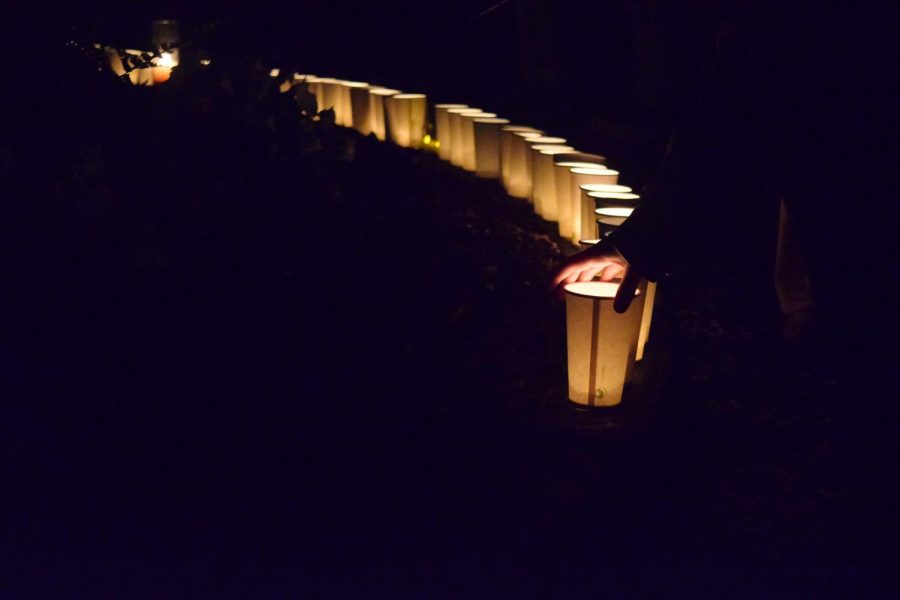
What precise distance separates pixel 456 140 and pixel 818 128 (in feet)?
20.9

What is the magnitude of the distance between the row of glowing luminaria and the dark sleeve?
1.49 metres

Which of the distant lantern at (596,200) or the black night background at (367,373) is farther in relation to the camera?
the distant lantern at (596,200)

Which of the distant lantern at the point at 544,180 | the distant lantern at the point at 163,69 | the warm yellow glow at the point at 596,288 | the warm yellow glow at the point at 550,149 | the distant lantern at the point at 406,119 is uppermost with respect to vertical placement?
the distant lantern at the point at 163,69

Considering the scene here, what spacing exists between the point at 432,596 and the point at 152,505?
1.13 m

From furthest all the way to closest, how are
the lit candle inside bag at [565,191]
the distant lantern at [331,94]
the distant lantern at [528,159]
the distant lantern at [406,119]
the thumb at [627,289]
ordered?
the distant lantern at [331,94], the distant lantern at [406,119], the distant lantern at [528,159], the lit candle inside bag at [565,191], the thumb at [627,289]

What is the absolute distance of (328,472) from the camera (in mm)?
3387

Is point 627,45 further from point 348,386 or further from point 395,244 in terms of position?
point 348,386

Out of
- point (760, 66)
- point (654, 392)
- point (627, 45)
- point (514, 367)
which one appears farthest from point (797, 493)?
point (627, 45)

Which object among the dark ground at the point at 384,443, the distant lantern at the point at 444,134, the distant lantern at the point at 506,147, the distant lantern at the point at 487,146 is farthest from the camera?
the distant lantern at the point at 444,134

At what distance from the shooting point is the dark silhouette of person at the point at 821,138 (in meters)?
1.40

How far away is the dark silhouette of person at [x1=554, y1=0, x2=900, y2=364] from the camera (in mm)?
1396

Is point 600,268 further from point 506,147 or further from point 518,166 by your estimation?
point 506,147

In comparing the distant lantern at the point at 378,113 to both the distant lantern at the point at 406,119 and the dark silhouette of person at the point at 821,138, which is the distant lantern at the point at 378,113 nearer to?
the distant lantern at the point at 406,119

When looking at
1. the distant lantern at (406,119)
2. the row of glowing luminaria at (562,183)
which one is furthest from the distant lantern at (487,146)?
the distant lantern at (406,119)
